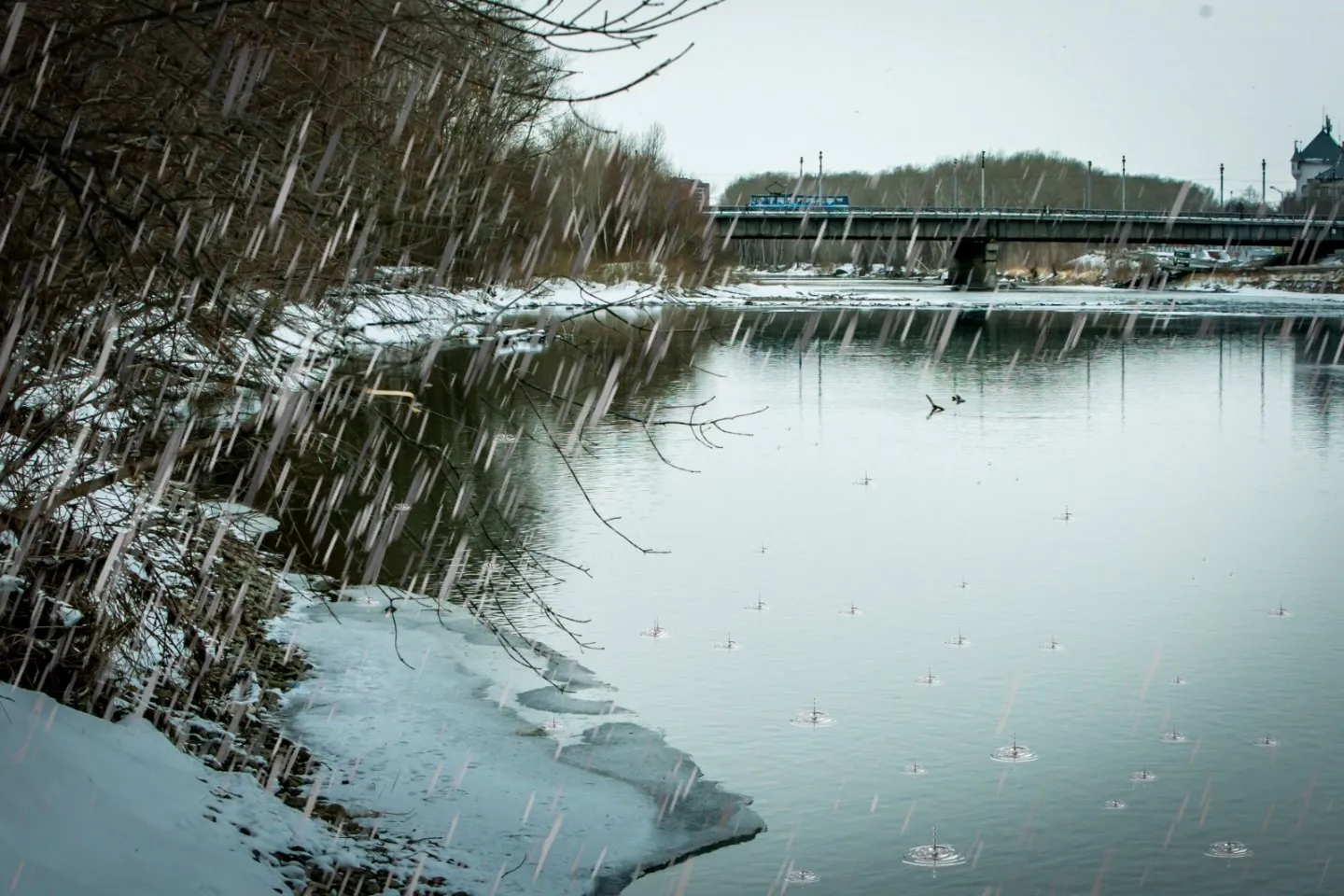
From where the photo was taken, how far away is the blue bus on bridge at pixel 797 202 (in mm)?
107188

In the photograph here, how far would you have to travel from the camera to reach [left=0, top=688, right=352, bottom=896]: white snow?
229 inches

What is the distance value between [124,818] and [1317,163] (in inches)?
7232

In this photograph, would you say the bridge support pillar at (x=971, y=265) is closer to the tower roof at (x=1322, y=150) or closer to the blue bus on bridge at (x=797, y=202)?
the blue bus on bridge at (x=797, y=202)

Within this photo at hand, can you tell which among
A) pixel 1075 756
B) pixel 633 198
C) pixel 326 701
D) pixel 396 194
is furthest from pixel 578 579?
pixel 633 198

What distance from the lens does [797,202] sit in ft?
361

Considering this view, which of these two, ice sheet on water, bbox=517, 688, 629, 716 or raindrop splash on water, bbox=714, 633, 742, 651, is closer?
ice sheet on water, bbox=517, 688, 629, 716

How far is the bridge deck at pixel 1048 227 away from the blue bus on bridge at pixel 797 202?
38.6 feet

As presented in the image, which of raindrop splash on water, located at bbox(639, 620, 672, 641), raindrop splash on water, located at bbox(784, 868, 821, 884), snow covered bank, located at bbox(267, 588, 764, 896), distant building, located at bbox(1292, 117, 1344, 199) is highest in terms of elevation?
distant building, located at bbox(1292, 117, 1344, 199)

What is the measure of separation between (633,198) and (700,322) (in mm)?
A: 60805

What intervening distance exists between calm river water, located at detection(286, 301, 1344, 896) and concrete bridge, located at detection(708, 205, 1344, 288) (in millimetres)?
59253

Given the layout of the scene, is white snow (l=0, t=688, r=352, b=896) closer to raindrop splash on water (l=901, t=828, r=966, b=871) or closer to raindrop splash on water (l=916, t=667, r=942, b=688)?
raindrop splash on water (l=901, t=828, r=966, b=871)

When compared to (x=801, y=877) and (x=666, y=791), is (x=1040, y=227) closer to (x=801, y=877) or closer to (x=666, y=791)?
(x=666, y=791)

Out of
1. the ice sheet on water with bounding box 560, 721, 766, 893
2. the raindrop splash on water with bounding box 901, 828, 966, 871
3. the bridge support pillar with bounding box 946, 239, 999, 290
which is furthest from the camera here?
the bridge support pillar with bounding box 946, 239, 999, 290

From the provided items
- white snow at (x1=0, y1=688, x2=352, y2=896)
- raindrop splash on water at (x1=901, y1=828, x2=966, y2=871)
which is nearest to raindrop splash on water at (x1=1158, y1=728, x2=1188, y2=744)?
raindrop splash on water at (x1=901, y1=828, x2=966, y2=871)
